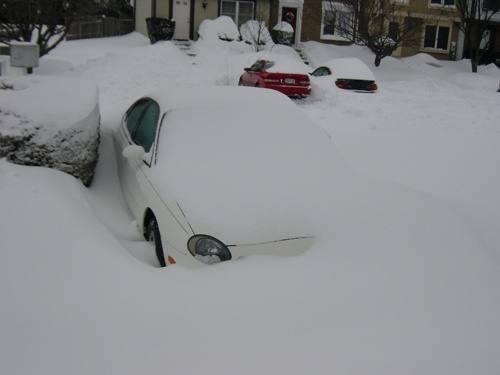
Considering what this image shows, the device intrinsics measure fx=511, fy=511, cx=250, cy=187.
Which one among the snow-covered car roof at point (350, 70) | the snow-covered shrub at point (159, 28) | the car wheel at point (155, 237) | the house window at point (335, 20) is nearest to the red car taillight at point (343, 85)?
the snow-covered car roof at point (350, 70)

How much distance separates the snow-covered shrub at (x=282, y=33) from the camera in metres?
27.2

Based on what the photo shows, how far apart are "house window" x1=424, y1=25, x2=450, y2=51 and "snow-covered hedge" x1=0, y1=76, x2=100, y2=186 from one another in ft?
99.9

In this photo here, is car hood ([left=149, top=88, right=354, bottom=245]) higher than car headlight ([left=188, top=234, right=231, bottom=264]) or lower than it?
higher

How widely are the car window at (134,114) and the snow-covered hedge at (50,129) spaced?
40cm

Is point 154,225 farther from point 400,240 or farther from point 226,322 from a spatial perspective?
point 400,240

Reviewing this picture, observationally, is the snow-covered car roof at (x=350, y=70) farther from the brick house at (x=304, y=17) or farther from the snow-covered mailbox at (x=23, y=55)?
the snow-covered mailbox at (x=23, y=55)

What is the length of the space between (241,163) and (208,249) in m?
1.03

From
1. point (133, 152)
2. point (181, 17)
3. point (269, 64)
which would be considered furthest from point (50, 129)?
point (181, 17)

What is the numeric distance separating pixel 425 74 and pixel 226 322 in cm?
2643

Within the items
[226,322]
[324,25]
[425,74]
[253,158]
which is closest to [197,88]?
[253,158]

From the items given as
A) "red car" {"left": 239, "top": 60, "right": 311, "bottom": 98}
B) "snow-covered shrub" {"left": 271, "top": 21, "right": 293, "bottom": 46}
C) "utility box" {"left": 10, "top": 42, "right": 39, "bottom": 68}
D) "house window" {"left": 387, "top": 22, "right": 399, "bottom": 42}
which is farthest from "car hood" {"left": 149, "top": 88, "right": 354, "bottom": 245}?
"house window" {"left": 387, "top": 22, "right": 399, "bottom": 42}

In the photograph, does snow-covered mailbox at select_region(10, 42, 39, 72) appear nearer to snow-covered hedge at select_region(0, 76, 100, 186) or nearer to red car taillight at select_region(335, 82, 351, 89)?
snow-covered hedge at select_region(0, 76, 100, 186)

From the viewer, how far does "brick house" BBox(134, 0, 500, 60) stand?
89.2ft

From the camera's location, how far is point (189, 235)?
3832 millimetres
